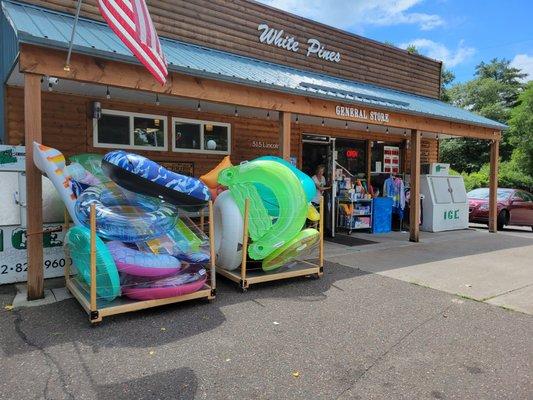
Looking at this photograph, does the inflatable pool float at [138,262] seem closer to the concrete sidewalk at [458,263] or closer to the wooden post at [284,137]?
the wooden post at [284,137]

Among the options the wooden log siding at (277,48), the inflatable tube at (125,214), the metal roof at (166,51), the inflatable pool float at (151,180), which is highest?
the wooden log siding at (277,48)

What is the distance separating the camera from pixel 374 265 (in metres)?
7.34

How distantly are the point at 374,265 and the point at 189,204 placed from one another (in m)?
3.82

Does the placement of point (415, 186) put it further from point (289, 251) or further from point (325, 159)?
point (289, 251)

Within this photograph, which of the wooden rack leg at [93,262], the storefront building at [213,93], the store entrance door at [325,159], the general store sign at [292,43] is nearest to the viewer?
the wooden rack leg at [93,262]

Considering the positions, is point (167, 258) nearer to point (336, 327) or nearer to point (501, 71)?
point (336, 327)

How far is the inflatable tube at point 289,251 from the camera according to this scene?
5844 millimetres

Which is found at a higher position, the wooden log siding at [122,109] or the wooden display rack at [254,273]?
the wooden log siding at [122,109]

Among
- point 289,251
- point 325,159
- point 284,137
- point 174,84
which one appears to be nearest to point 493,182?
point 325,159

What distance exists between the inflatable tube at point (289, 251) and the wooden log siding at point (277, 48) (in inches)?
199

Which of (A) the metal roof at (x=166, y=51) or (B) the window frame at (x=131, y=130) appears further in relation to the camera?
(B) the window frame at (x=131, y=130)

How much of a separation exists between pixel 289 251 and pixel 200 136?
4.09 metres

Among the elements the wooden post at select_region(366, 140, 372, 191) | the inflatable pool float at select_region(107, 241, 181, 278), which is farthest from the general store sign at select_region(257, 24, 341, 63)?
the inflatable pool float at select_region(107, 241, 181, 278)

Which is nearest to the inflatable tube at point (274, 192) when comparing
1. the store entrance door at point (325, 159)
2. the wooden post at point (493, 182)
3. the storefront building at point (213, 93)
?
the storefront building at point (213, 93)
